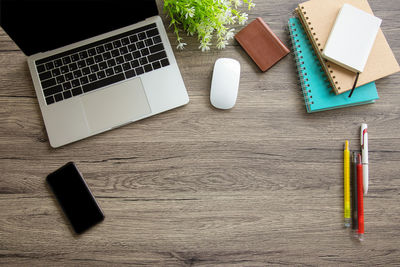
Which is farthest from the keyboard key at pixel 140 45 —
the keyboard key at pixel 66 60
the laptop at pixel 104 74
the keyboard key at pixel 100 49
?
the keyboard key at pixel 66 60

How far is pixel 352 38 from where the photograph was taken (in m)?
0.83


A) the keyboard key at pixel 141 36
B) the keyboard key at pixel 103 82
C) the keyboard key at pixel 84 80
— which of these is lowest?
the keyboard key at pixel 103 82

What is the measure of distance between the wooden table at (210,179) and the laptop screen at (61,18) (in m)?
0.14

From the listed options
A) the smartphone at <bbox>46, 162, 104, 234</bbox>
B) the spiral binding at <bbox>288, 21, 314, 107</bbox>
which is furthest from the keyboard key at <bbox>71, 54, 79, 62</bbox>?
the spiral binding at <bbox>288, 21, 314, 107</bbox>

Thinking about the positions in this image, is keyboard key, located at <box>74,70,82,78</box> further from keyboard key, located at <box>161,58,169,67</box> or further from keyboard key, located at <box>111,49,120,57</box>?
keyboard key, located at <box>161,58,169,67</box>

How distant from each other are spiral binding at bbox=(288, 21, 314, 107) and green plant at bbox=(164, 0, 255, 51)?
156 millimetres

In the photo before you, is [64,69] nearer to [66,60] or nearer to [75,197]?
[66,60]

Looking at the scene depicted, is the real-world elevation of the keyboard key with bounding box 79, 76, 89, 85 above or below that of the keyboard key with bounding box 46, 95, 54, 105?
above

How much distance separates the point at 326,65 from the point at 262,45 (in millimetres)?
198

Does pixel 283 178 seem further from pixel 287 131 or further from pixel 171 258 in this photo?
pixel 171 258

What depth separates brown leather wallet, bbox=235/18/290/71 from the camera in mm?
870

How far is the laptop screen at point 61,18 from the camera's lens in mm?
718

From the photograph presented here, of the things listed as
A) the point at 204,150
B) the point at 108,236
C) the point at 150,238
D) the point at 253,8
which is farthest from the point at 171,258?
the point at 253,8

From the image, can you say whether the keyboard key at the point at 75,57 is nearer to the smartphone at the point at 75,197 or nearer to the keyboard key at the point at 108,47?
the keyboard key at the point at 108,47
